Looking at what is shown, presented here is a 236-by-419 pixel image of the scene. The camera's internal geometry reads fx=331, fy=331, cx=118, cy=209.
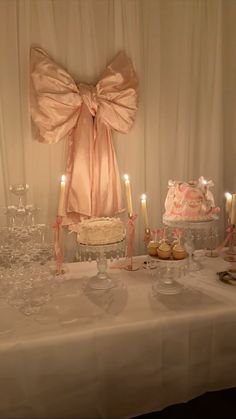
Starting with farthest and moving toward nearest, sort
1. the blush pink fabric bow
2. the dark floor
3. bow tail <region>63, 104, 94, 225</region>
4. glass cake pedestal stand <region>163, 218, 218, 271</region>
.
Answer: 1. bow tail <region>63, 104, 94, 225</region>
2. the blush pink fabric bow
3. glass cake pedestal stand <region>163, 218, 218, 271</region>
4. the dark floor

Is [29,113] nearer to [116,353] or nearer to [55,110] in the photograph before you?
[55,110]

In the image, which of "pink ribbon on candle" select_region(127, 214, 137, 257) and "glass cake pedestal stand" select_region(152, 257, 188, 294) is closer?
"glass cake pedestal stand" select_region(152, 257, 188, 294)

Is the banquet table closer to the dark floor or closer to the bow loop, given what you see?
the dark floor

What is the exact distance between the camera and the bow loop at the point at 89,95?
2184 mm

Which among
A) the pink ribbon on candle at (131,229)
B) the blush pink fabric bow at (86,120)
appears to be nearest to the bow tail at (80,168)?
the blush pink fabric bow at (86,120)

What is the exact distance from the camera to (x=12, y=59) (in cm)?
211

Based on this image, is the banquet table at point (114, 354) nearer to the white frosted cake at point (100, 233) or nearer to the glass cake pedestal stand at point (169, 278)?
the glass cake pedestal stand at point (169, 278)

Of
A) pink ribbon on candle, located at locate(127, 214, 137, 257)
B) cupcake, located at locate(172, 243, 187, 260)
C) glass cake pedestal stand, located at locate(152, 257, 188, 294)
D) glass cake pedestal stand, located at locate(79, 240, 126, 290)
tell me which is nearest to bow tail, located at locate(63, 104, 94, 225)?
pink ribbon on candle, located at locate(127, 214, 137, 257)

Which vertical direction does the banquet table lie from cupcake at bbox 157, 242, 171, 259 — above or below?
below

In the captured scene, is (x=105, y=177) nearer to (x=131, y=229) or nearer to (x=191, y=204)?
(x=131, y=229)

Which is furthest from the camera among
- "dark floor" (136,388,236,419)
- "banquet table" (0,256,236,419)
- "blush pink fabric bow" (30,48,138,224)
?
"blush pink fabric bow" (30,48,138,224)

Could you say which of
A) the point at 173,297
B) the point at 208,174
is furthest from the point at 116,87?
the point at 173,297

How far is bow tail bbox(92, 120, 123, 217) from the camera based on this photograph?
232 centimetres

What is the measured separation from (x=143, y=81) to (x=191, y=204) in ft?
3.88
